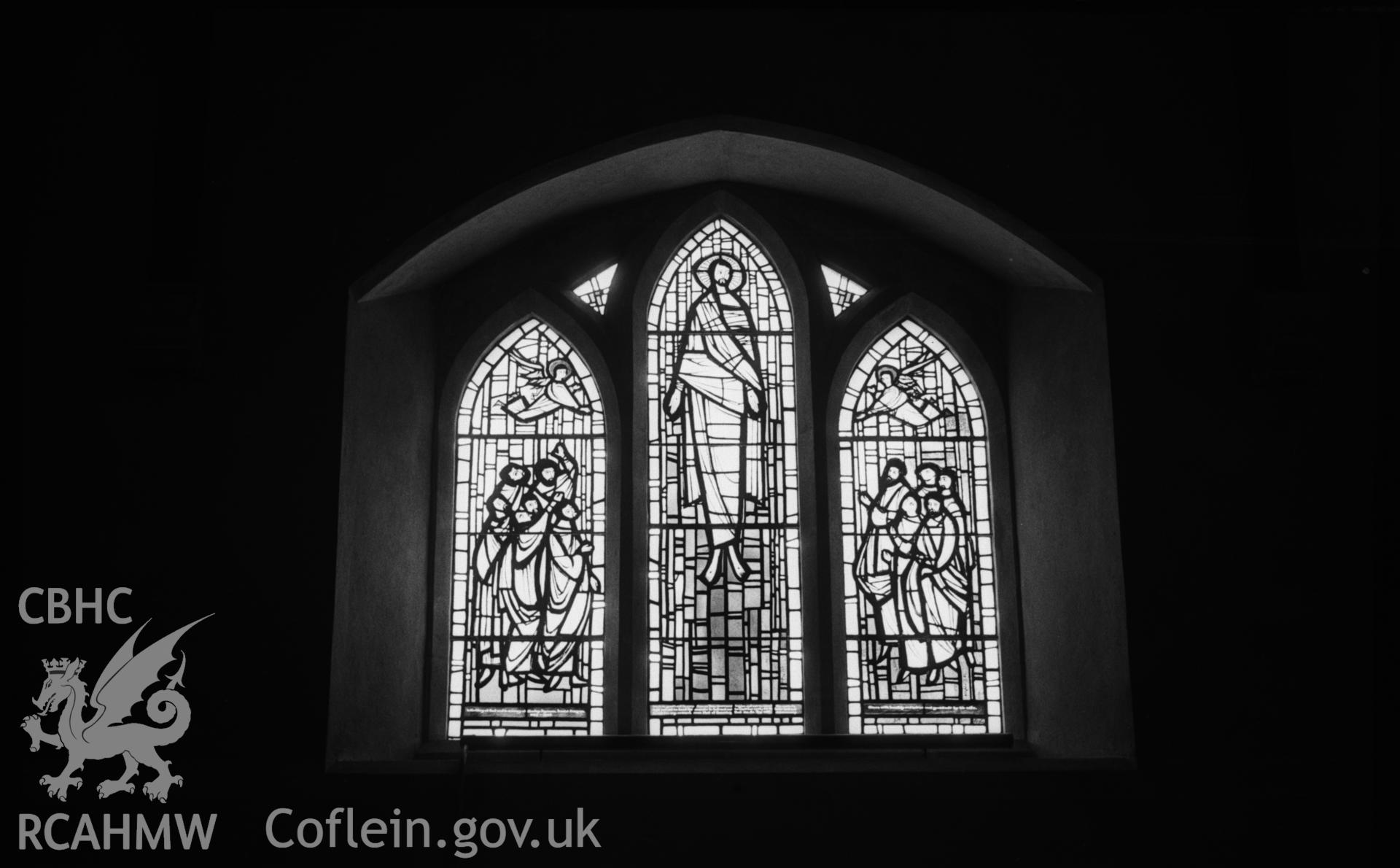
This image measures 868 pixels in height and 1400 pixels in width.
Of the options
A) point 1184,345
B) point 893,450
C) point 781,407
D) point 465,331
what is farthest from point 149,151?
point 1184,345

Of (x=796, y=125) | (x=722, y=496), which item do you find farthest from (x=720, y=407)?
(x=796, y=125)

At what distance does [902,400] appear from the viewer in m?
6.14

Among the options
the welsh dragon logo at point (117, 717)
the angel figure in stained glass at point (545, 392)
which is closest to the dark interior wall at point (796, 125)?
the welsh dragon logo at point (117, 717)

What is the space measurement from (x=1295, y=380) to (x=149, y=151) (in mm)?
4194

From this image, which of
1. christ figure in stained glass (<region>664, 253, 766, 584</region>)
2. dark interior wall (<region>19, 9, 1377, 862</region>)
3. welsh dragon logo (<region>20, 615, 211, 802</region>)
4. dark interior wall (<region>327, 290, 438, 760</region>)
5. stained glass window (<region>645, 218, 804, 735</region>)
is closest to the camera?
welsh dragon logo (<region>20, 615, 211, 802</region>)

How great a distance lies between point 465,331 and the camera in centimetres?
616

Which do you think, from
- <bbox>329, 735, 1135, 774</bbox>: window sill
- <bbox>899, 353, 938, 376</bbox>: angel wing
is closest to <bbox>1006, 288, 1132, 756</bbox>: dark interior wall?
<bbox>329, 735, 1135, 774</bbox>: window sill

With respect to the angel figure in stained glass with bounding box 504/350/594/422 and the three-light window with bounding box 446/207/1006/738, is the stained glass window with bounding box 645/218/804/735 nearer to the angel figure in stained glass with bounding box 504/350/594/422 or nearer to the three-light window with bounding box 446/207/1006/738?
the three-light window with bounding box 446/207/1006/738

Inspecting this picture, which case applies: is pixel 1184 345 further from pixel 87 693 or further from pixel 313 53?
pixel 87 693

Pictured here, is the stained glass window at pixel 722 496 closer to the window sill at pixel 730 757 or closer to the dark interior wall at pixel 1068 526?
the window sill at pixel 730 757

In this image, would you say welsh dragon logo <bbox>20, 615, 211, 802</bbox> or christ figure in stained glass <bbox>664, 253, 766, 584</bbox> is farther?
christ figure in stained glass <bbox>664, 253, 766, 584</bbox>

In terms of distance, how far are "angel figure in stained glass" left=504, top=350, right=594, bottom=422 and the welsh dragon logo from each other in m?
1.81

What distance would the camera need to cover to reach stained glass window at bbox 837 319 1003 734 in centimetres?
580

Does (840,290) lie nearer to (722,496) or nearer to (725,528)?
(722,496)
